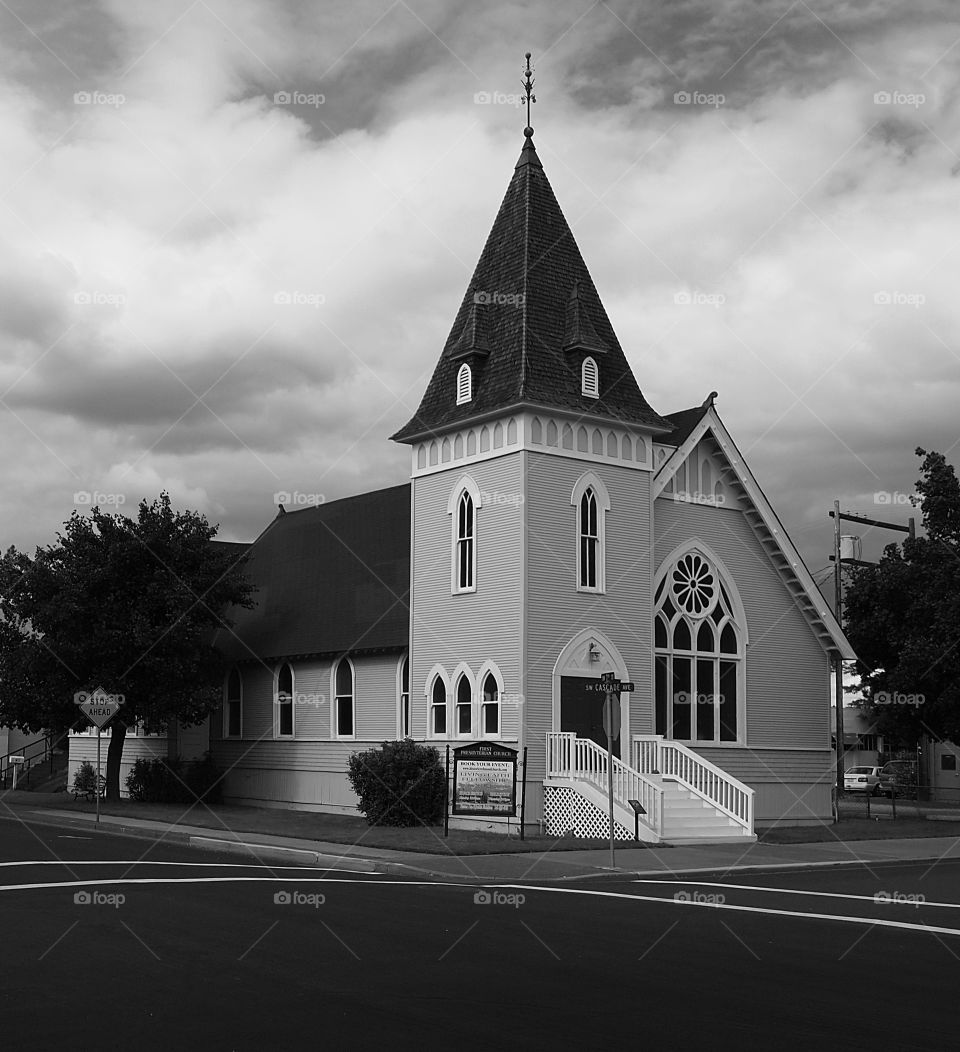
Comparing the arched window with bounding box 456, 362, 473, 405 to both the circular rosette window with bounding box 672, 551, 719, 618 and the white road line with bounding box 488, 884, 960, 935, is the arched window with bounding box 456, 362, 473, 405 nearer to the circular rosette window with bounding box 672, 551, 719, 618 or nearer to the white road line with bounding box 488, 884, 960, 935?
the circular rosette window with bounding box 672, 551, 719, 618

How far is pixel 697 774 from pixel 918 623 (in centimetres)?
1379

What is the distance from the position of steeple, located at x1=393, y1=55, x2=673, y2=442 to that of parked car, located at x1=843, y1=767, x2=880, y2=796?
111 feet

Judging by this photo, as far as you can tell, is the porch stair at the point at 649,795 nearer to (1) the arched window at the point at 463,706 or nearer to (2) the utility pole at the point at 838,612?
(1) the arched window at the point at 463,706

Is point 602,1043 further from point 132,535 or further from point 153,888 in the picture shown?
point 132,535

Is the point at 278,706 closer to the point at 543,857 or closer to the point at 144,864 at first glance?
the point at 543,857

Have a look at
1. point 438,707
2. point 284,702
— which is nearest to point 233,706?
point 284,702

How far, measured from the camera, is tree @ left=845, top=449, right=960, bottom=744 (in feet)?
124

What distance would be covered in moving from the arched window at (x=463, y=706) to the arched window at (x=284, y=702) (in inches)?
319

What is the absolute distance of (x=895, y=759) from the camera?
6862 centimetres

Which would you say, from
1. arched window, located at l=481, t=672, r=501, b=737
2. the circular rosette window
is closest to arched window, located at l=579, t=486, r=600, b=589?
arched window, located at l=481, t=672, r=501, b=737

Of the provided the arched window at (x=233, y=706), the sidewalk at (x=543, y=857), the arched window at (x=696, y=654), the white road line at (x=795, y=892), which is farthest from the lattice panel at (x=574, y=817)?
the arched window at (x=233, y=706)

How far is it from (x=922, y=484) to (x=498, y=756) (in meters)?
18.6

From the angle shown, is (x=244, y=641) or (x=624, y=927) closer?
(x=624, y=927)

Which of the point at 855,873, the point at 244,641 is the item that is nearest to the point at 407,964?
the point at 855,873
